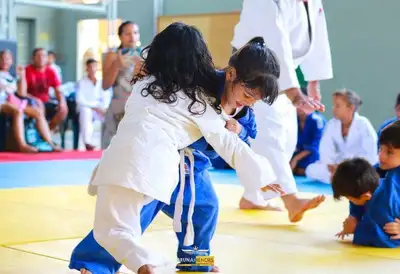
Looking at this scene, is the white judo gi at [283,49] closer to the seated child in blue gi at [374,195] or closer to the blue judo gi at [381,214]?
the seated child in blue gi at [374,195]

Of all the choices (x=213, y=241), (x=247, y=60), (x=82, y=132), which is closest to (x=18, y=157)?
(x=82, y=132)

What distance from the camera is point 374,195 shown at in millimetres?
3332

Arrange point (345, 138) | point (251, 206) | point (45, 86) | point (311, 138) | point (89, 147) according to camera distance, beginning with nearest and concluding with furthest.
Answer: point (251, 206), point (345, 138), point (311, 138), point (45, 86), point (89, 147)

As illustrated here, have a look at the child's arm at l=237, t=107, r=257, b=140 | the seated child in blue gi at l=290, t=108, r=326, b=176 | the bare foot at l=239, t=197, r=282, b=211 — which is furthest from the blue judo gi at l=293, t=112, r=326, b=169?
the child's arm at l=237, t=107, r=257, b=140

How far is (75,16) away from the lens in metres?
16.1

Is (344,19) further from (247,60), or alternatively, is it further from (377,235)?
(247,60)

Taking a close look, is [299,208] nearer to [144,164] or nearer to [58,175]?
[144,164]

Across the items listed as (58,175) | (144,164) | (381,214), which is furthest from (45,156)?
(144,164)

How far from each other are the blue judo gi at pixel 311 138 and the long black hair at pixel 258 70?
201 inches

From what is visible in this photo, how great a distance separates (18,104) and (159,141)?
287 inches

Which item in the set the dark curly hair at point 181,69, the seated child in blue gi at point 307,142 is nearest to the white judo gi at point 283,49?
the dark curly hair at point 181,69

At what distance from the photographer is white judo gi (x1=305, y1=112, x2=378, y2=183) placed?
6465 mm

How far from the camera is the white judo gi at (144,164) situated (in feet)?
7.39

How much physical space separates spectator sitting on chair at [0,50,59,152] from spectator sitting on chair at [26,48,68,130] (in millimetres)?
339
